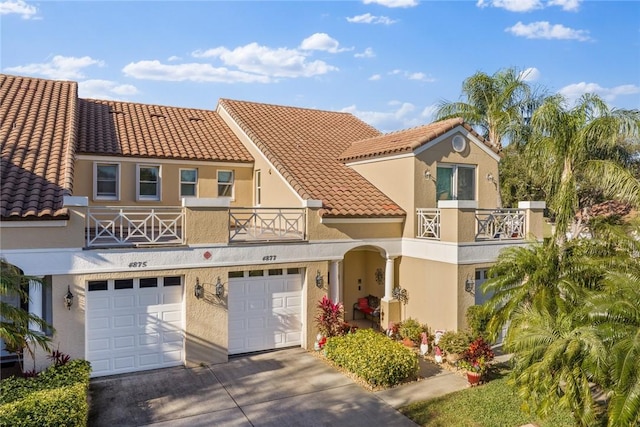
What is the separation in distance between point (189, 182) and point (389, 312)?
10.2 m

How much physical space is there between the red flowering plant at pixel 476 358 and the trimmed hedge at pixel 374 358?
4.57 feet

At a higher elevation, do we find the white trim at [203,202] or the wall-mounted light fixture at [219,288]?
the white trim at [203,202]

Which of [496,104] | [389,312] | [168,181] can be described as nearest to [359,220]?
[389,312]

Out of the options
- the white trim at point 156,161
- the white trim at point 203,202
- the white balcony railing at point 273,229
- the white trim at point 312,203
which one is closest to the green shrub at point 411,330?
the white balcony railing at point 273,229

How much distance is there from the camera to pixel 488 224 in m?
15.7

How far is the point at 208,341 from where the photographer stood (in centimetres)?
1351

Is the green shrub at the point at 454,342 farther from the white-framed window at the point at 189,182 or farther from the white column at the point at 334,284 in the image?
the white-framed window at the point at 189,182

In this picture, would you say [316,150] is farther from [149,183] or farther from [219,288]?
[219,288]

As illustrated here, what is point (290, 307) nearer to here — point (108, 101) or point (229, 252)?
point (229, 252)

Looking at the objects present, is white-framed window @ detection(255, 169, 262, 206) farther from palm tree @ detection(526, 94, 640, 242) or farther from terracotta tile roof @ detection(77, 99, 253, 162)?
palm tree @ detection(526, 94, 640, 242)

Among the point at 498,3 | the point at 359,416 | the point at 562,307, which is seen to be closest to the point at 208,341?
the point at 359,416

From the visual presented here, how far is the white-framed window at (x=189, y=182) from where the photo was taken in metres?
19.4

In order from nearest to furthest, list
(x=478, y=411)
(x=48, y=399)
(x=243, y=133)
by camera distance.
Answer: (x=48, y=399), (x=478, y=411), (x=243, y=133)

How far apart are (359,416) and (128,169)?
43.9ft
